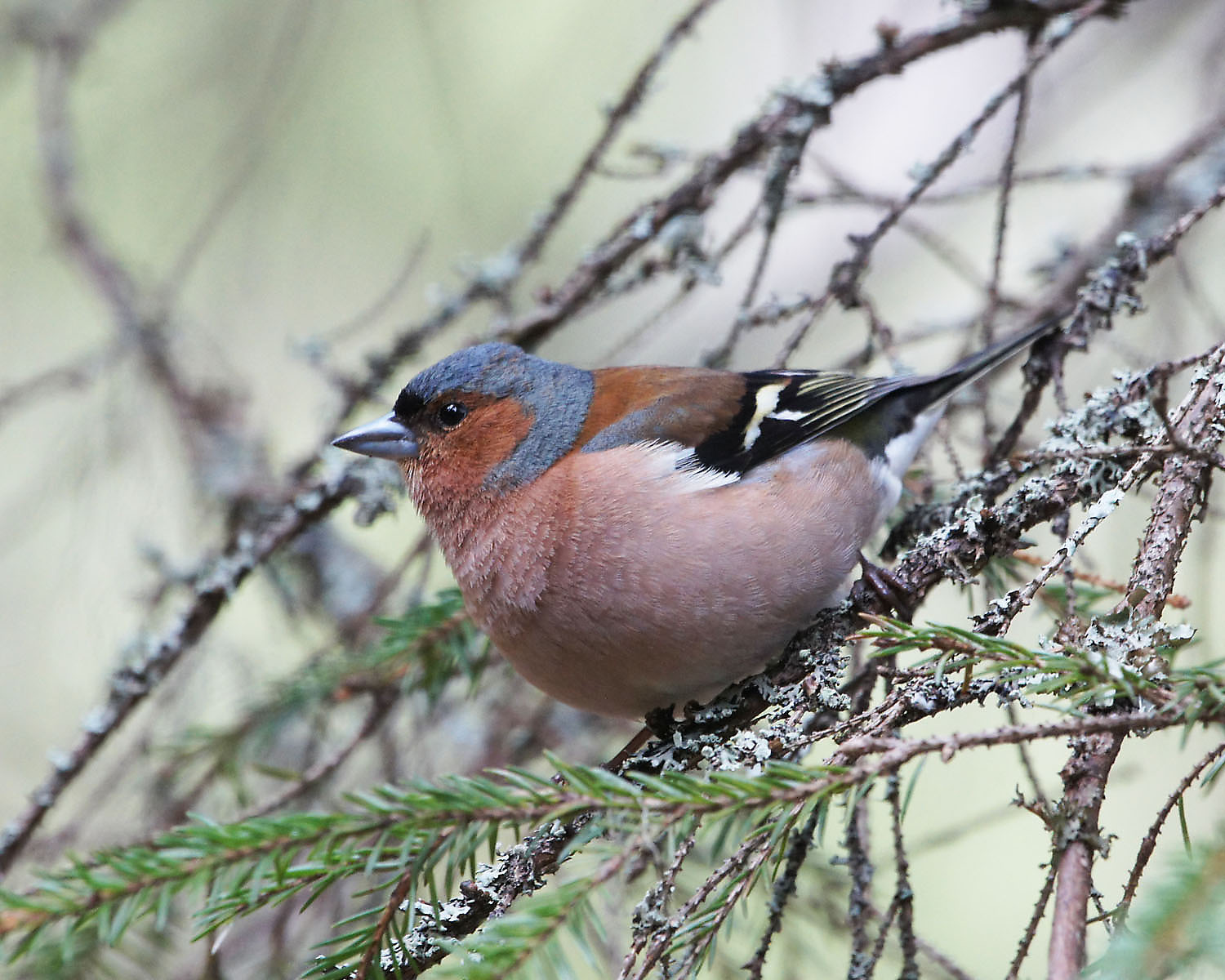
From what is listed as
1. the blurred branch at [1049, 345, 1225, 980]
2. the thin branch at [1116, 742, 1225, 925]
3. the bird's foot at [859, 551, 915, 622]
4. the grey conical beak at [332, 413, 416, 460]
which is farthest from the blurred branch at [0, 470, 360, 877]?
the thin branch at [1116, 742, 1225, 925]

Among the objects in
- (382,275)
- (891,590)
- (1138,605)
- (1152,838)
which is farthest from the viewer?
(382,275)

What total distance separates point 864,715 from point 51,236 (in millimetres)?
3428

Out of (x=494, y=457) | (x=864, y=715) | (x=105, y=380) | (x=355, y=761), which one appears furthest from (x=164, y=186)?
(x=864, y=715)

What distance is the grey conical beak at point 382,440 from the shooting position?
284cm

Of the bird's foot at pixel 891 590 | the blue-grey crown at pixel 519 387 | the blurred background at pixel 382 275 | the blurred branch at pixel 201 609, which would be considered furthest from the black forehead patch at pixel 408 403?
the bird's foot at pixel 891 590

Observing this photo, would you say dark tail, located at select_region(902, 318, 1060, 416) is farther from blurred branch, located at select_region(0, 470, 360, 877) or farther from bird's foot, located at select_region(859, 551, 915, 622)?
blurred branch, located at select_region(0, 470, 360, 877)

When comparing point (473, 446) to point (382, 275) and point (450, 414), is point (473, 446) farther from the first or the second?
point (382, 275)

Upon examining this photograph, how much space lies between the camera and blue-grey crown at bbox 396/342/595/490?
2891mm

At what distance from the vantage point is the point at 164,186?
5.09m

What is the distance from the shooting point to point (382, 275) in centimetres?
583

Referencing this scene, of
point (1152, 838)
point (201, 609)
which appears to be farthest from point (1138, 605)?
point (201, 609)

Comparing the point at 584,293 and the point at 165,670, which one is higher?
the point at 584,293

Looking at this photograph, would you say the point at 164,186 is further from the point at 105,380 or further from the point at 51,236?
the point at 105,380

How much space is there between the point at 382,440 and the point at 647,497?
0.82 metres
